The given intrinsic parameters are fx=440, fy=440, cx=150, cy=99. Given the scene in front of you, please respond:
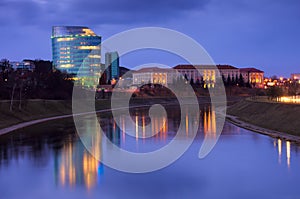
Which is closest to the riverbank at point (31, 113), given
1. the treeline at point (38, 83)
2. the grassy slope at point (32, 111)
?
the grassy slope at point (32, 111)

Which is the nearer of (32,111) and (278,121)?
(278,121)

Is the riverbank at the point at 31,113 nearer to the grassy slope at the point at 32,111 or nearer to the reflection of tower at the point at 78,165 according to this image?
the grassy slope at the point at 32,111

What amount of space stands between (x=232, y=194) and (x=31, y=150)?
17991 mm

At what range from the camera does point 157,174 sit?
77.5 feet

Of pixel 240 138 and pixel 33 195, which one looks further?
pixel 240 138

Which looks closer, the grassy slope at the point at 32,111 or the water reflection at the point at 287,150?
the water reflection at the point at 287,150

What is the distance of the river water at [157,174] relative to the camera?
19047 millimetres

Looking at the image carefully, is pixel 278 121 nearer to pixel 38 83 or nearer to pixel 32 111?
pixel 32 111

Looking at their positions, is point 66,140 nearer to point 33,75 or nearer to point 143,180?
point 143,180

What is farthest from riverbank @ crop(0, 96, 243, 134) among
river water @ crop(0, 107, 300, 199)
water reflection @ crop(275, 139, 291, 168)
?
water reflection @ crop(275, 139, 291, 168)

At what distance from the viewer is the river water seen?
62.5ft

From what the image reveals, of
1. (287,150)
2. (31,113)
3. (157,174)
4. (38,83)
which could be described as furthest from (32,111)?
(157,174)

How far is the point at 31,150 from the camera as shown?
105ft

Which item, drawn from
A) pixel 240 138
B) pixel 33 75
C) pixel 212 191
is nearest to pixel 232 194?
pixel 212 191
